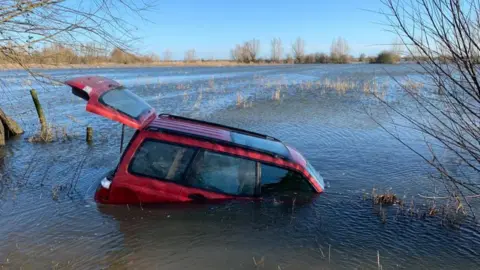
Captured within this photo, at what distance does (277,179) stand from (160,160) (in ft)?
5.88

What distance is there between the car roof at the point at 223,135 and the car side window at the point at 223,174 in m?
0.25

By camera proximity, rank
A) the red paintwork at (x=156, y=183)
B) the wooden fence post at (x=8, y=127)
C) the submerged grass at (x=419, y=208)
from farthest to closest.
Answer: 1. the wooden fence post at (x=8, y=127)
2. the submerged grass at (x=419, y=208)
3. the red paintwork at (x=156, y=183)

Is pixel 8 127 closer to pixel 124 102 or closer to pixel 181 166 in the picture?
pixel 124 102

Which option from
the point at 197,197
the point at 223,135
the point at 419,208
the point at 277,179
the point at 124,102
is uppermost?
the point at 124,102

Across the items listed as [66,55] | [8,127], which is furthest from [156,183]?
[8,127]

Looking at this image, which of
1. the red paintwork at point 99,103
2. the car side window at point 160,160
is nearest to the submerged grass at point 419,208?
the car side window at point 160,160

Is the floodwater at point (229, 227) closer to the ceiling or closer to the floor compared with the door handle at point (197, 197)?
closer to the floor

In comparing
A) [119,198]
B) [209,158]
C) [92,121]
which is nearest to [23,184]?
[119,198]

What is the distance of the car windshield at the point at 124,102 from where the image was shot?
18.2 ft

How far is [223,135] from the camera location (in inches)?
245

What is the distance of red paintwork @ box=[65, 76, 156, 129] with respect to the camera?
5.25 meters

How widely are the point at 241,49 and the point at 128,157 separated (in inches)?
3536

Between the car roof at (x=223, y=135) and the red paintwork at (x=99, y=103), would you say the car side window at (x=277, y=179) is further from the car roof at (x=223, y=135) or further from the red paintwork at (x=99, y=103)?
the red paintwork at (x=99, y=103)

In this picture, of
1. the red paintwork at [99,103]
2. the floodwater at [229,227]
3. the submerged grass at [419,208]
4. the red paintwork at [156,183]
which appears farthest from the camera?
the submerged grass at [419,208]
